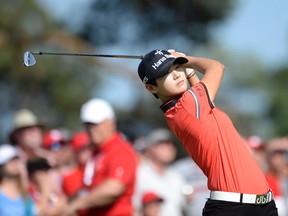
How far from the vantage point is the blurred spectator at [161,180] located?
11203 millimetres

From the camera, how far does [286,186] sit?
11641mm

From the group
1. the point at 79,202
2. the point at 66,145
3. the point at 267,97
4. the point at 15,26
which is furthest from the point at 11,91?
the point at 267,97

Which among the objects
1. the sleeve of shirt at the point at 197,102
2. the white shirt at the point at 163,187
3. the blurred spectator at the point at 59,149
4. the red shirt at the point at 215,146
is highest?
the blurred spectator at the point at 59,149

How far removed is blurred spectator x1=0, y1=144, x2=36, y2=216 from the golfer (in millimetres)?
3182

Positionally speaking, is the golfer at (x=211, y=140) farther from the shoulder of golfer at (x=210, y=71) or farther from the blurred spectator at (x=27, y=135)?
the blurred spectator at (x=27, y=135)

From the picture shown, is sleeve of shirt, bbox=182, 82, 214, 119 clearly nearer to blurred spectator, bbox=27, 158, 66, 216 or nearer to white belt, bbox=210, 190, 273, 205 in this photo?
white belt, bbox=210, 190, 273, 205

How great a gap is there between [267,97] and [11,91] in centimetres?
2794

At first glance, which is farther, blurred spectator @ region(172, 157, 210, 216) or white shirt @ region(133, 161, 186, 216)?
blurred spectator @ region(172, 157, 210, 216)

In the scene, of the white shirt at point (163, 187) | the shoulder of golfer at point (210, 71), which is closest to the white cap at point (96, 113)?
the white shirt at point (163, 187)

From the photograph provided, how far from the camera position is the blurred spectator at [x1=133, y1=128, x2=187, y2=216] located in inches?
441

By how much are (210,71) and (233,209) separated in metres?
1.02

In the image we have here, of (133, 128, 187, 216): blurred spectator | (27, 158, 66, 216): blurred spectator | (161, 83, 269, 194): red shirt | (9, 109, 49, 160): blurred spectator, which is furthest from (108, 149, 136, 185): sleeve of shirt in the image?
(161, 83, 269, 194): red shirt

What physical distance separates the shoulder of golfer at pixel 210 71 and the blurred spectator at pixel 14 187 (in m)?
3.27

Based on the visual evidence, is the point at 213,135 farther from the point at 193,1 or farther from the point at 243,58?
the point at 243,58
